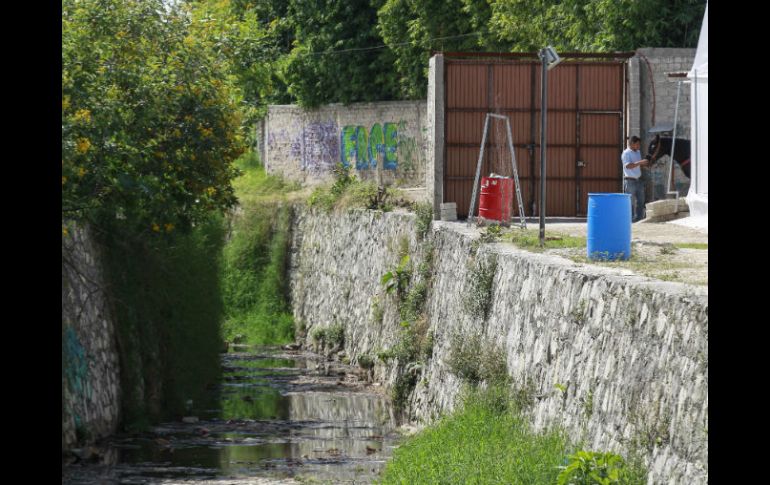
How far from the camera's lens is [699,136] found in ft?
69.0

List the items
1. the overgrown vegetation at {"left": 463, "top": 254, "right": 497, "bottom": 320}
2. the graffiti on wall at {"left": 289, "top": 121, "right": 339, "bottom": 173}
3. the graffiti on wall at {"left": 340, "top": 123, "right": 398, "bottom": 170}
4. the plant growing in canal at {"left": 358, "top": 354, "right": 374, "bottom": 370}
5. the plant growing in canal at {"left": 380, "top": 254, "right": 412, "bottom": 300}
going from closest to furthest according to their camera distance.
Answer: the overgrown vegetation at {"left": 463, "top": 254, "right": 497, "bottom": 320}, the plant growing in canal at {"left": 380, "top": 254, "right": 412, "bottom": 300}, the plant growing in canal at {"left": 358, "top": 354, "right": 374, "bottom": 370}, the graffiti on wall at {"left": 340, "top": 123, "right": 398, "bottom": 170}, the graffiti on wall at {"left": 289, "top": 121, "right": 339, "bottom": 173}

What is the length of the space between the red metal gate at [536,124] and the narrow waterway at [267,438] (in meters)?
4.42

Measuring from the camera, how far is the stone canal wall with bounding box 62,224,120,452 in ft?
55.1

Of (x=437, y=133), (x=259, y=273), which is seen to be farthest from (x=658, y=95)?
(x=259, y=273)

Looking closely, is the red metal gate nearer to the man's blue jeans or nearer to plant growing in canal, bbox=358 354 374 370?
the man's blue jeans

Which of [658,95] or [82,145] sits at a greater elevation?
[658,95]

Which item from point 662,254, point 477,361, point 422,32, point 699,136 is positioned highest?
point 422,32

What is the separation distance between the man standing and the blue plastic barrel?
324 inches

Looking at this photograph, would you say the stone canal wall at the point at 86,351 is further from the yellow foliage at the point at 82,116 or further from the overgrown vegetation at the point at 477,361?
the overgrown vegetation at the point at 477,361

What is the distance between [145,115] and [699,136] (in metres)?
9.19

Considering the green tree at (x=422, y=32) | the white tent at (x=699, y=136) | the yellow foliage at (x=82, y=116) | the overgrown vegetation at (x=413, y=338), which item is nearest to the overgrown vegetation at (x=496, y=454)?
the overgrown vegetation at (x=413, y=338)

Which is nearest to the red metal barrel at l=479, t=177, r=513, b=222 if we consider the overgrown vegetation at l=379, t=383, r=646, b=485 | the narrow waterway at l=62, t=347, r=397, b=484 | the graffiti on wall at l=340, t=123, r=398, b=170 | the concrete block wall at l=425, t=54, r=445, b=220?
the concrete block wall at l=425, t=54, r=445, b=220

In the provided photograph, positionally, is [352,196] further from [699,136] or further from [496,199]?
[699,136]

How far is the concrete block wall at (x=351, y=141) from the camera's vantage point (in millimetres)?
36906
